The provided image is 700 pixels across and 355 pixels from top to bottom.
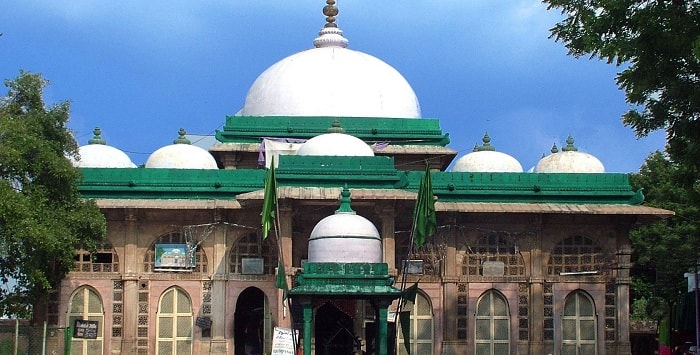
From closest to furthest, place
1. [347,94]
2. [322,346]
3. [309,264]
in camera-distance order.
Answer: [309,264] → [322,346] → [347,94]

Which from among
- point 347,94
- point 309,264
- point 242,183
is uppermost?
point 347,94

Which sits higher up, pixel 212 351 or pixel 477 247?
pixel 477 247

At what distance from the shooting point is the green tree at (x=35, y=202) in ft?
83.7

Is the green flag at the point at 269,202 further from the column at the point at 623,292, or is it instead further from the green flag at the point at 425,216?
the column at the point at 623,292

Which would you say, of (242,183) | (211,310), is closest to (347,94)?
(242,183)

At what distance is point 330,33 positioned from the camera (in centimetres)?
4209

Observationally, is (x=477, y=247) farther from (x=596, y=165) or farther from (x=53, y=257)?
(x=53, y=257)

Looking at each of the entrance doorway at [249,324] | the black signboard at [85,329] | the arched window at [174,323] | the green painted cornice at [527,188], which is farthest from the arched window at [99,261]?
the green painted cornice at [527,188]

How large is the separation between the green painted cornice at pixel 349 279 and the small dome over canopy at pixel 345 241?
668mm

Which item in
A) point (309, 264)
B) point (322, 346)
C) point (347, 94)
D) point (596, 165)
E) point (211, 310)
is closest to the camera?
point (309, 264)

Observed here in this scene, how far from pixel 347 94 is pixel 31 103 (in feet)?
42.4

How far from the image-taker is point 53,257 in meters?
27.8

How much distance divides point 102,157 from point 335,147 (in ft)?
24.9

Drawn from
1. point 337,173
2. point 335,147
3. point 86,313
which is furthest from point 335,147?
point 86,313
